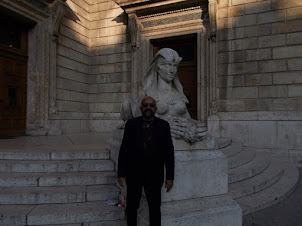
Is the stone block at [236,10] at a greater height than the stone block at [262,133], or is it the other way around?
the stone block at [236,10]

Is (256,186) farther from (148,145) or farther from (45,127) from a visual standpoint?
(45,127)

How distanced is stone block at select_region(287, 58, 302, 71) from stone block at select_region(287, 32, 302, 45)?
0.54 meters

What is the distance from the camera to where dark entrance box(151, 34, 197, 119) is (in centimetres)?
889

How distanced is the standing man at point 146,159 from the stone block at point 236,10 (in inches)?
277

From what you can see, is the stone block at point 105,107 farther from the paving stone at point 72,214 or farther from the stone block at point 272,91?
the paving stone at point 72,214

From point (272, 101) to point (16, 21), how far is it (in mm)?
9257

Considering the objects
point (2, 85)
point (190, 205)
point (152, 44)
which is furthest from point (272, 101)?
point (2, 85)

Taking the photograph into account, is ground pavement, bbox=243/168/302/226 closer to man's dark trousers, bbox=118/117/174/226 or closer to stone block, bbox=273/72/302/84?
man's dark trousers, bbox=118/117/174/226

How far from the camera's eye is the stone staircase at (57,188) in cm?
275

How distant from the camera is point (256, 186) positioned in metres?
3.99

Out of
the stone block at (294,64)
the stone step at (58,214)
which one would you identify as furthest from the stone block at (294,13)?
the stone step at (58,214)

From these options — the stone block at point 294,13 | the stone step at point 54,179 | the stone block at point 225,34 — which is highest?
the stone block at point 294,13

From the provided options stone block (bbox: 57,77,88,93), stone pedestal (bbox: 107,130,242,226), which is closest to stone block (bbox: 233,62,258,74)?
stone pedestal (bbox: 107,130,242,226)

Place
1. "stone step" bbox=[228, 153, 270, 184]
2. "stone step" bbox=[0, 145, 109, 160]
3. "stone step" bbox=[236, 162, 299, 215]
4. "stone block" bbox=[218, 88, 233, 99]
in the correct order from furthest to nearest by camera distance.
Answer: "stone block" bbox=[218, 88, 233, 99] → "stone step" bbox=[228, 153, 270, 184] → "stone step" bbox=[0, 145, 109, 160] → "stone step" bbox=[236, 162, 299, 215]
